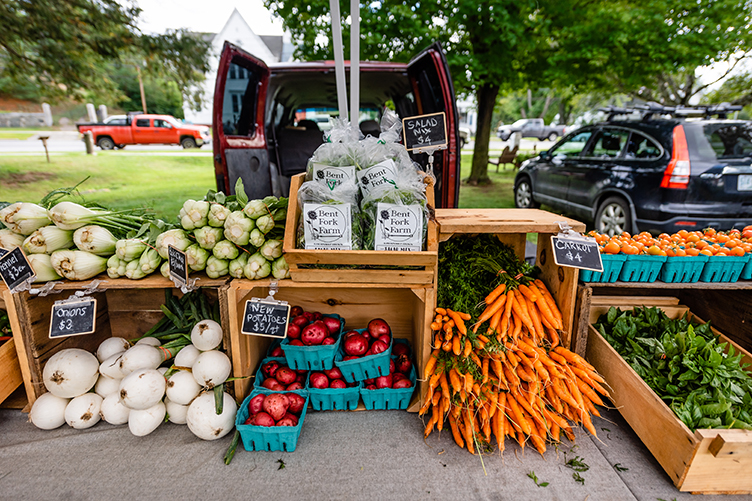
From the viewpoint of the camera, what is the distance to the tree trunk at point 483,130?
8383 mm

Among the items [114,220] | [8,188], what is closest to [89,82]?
Answer: [8,188]

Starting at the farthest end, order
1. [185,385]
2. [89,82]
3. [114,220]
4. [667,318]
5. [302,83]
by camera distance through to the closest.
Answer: [89,82], [302,83], [667,318], [114,220], [185,385]

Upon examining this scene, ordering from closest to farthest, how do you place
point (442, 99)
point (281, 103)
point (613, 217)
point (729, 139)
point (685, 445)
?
point (685, 445), point (442, 99), point (729, 139), point (613, 217), point (281, 103)

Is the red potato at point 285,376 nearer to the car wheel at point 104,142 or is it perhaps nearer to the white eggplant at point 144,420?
the white eggplant at point 144,420

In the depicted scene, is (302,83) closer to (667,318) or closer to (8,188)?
(667,318)

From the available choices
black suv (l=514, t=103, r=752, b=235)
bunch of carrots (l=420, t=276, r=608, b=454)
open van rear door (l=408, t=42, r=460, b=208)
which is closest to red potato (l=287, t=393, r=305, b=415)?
bunch of carrots (l=420, t=276, r=608, b=454)

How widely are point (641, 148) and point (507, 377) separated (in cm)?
405

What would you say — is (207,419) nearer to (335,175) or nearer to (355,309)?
(355,309)

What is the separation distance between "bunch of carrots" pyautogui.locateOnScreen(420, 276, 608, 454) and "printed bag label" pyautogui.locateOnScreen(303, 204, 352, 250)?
0.65 metres

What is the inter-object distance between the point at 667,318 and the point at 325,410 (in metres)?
2.11

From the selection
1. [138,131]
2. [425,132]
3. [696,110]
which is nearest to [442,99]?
[425,132]

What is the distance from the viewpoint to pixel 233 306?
1.94 metres

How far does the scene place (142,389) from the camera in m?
1.85

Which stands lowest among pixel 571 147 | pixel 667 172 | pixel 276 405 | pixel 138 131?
pixel 276 405
